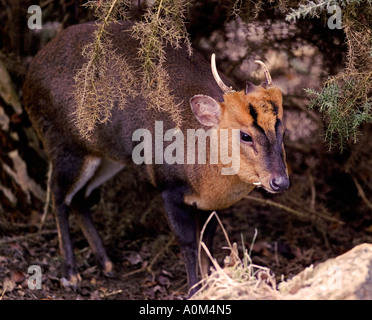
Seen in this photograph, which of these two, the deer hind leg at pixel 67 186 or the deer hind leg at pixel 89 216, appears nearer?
the deer hind leg at pixel 67 186

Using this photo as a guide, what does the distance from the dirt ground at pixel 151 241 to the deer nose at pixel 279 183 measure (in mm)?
1571

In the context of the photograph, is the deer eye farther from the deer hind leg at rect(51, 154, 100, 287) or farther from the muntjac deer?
the deer hind leg at rect(51, 154, 100, 287)

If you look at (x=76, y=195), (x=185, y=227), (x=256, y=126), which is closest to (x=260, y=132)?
(x=256, y=126)

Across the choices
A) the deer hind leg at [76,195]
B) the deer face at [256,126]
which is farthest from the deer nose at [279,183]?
the deer hind leg at [76,195]

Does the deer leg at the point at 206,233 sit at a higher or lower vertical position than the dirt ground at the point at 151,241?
higher

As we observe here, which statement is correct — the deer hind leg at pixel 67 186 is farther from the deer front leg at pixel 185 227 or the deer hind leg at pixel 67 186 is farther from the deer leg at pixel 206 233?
the deer leg at pixel 206 233

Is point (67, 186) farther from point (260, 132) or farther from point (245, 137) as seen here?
point (260, 132)

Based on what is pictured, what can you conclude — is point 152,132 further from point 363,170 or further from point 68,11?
point 363,170

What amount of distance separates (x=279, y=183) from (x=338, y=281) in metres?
1.34

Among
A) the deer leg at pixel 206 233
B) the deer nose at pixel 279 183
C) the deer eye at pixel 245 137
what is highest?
the deer eye at pixel 245 137

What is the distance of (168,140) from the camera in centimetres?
514

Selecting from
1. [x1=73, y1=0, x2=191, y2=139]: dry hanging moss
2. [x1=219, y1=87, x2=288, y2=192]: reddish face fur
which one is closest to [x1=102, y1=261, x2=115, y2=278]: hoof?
[x1=219, y1=87, x2=288, y2=192]: reddish face fur

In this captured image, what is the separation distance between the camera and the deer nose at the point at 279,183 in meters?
4.49

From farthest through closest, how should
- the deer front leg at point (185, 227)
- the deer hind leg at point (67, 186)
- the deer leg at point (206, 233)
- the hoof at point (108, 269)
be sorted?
1. the hoof at point (108, 269)
2. the deer hind leg at point (67, 186)
3. the deer leg at point (206, 233)
4. the deer front leg at point (185, 227)
